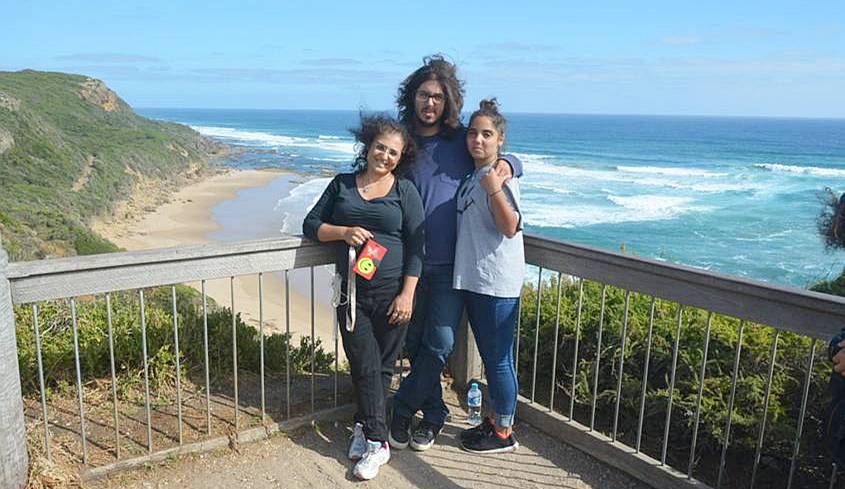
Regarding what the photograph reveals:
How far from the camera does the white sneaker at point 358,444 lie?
362 cm

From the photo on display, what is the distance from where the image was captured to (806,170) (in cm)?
5388

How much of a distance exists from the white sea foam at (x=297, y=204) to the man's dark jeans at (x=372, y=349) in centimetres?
1835

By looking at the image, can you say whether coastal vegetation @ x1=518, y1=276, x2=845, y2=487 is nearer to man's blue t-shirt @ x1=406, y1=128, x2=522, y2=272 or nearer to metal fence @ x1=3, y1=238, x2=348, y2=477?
man's blue t-shirt @ x1=406, y1=128, x2=522, y2=272

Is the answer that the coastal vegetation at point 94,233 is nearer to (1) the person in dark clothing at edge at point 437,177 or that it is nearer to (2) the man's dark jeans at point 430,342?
(2) the man's dark jeans at point 430,342

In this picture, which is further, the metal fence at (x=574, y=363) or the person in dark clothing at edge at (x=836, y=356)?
the metal fence at (x=574, y=363)

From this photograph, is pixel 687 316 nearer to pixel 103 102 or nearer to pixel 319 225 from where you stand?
pixel 319 225

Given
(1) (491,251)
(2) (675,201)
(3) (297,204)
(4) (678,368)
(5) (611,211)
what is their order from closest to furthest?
(1) (491,251)
(4) (678,368)
(3) (297,204)
(5) (611,211)
(2) (675,201)

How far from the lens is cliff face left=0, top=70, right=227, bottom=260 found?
1590cm

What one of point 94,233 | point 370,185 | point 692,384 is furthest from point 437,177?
point 94,233

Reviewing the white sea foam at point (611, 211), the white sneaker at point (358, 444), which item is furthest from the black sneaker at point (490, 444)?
Answer: the white sea foam at point (611, 211)

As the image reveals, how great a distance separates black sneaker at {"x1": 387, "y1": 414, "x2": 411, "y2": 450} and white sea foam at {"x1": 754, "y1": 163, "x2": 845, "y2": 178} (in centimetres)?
5540

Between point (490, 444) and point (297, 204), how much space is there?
2607 cm

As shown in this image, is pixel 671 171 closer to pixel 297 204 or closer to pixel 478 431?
pixel 297 204

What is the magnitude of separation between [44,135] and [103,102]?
28.9 metres
